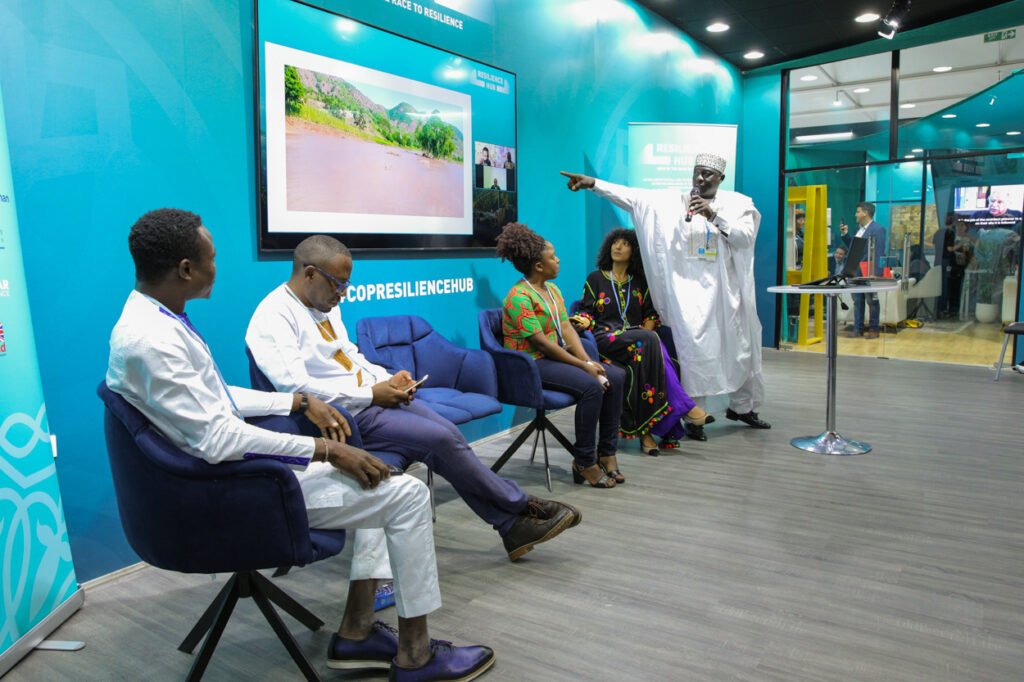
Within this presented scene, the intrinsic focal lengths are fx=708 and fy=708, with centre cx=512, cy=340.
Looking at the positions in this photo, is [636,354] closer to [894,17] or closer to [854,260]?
[854,260]

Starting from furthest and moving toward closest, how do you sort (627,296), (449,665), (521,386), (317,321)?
(627,296), (521,386), (317,321), (449,665)

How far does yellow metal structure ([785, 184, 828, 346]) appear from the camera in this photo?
28.0 feet

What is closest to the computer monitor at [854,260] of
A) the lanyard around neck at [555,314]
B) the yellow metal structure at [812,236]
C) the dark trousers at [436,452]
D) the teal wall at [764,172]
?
the lanyard around neck at [555,314]

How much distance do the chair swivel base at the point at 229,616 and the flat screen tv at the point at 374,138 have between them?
5.52 ft

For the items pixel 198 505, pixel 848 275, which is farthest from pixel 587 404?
pixel 198 505

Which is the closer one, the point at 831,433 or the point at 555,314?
the point at 555,314

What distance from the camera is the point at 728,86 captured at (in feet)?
28.5

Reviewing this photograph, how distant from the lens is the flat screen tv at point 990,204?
7188 millimetres

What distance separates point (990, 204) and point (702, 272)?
458 centimetres

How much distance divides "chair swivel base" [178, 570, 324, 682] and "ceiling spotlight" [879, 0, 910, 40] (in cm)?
716

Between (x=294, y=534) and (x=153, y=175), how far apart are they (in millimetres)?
1808

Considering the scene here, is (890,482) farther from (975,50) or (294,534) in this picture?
(975,50)

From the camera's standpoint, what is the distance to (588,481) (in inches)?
151

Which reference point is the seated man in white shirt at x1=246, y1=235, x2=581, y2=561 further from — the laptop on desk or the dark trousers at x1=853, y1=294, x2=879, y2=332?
the dark trousers at x1=853, y1=294, x2=879, y2=332
